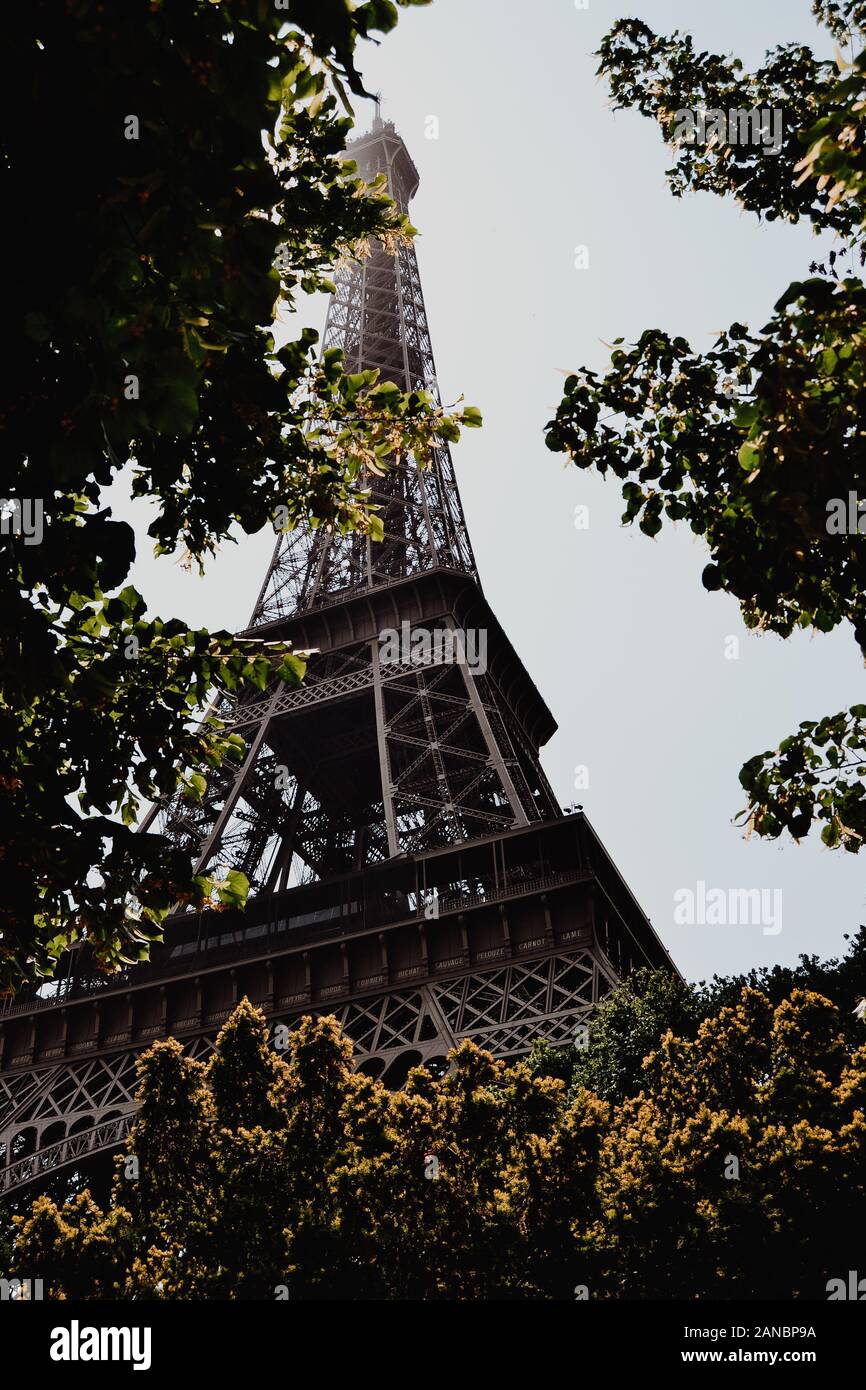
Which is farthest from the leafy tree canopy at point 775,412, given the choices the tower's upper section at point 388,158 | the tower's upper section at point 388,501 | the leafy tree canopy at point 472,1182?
the tower's upper section at point 388,158

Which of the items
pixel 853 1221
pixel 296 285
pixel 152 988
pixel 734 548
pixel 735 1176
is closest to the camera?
pixel 734 548

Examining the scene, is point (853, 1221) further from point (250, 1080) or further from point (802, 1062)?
point (250, 1080)

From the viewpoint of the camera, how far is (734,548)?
25.9ft

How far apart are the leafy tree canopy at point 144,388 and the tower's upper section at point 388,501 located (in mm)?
29540

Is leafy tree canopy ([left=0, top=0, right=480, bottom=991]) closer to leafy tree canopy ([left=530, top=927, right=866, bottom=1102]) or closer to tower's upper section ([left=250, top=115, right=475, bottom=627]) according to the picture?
leafy tree canopy ([left=530, top=927, right=866, bottom=1102])

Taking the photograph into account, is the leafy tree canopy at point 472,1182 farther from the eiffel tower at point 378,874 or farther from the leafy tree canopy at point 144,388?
the leafy tree canopy at point 144,388

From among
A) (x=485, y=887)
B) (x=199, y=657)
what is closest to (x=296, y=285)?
(x=199, y=657)

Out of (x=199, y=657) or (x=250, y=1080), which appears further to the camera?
(x=250, y=1080)

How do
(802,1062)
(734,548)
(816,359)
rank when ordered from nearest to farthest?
(816,359) → (734,548) → (802,1062)

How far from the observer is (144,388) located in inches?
193

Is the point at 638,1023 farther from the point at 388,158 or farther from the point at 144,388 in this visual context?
the point at 388,158

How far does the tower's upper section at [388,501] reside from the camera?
46.8 m

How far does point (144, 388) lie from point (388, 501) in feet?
152

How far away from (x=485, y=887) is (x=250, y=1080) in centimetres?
1582
